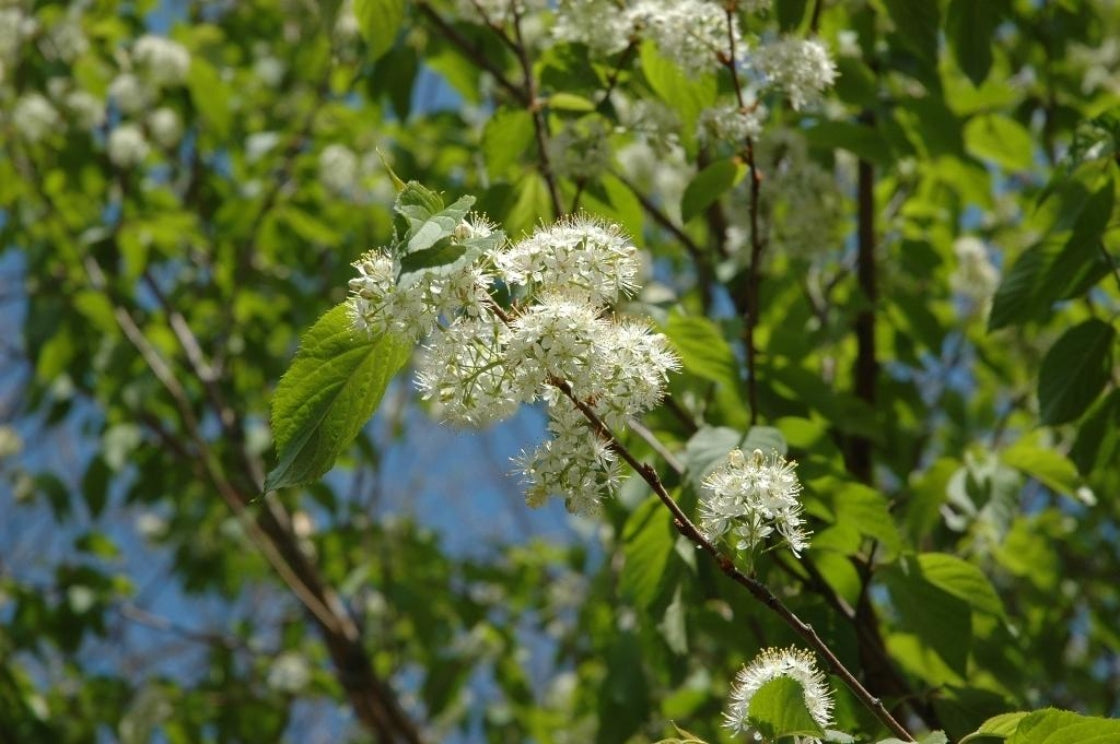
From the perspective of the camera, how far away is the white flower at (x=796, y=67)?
8.68 ft

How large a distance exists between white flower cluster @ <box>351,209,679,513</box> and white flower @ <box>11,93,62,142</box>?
405 cm

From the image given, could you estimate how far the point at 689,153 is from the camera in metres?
2.88

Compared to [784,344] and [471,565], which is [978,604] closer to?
[784,344]

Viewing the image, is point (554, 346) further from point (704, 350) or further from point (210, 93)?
point (210, 93)

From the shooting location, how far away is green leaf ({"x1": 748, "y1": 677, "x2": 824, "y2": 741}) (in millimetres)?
1617

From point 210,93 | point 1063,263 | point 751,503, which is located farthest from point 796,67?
point 210,93

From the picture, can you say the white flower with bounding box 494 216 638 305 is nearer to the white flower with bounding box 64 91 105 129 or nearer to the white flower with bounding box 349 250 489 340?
the white flower with bounding box 349 250 489 340

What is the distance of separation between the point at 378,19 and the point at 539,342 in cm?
136

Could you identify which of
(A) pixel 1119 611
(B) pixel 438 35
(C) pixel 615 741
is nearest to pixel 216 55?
(B) pixel 438 35

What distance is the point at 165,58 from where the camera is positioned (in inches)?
207

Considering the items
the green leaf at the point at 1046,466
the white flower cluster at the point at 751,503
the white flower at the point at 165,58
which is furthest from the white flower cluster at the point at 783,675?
the white flower at the point at 165,58

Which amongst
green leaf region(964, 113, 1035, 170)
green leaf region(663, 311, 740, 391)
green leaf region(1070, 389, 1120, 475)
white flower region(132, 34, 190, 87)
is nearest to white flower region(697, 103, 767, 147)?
green leaf region(663, 311, 740, 391)

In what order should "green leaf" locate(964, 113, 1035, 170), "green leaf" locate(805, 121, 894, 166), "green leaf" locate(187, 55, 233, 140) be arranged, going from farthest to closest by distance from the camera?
"green leaf" locate(187, 55, 233, 140), "green leaf" locate(964, 113, 1035, 170), "green leaf" locate(805, 121, 894, 166)

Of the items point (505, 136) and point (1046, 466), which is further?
point (1046, 466)
